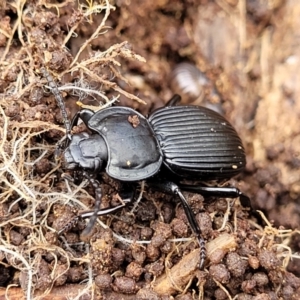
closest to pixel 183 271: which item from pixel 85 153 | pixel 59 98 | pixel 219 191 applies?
pixel 219 191

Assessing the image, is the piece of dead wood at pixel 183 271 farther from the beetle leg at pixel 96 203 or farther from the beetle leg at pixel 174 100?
the beetle leg at pixel 174 100

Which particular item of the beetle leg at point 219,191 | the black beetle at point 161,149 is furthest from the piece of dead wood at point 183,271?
the beetle leg at point 219,191

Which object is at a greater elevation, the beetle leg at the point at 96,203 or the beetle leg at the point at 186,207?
the beetle leg at the point at 96,203

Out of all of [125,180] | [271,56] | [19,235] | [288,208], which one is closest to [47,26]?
[125,180]

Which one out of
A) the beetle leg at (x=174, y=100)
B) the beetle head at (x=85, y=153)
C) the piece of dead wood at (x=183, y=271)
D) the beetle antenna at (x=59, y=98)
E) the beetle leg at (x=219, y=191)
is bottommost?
the piece of dead wood at (x=183, y=271)

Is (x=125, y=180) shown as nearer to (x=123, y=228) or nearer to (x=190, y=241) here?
(x=123, y=228)

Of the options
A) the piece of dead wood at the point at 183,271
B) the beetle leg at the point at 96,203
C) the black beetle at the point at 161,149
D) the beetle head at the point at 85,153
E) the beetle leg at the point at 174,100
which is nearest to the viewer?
the beetle leg at the point at 96,203

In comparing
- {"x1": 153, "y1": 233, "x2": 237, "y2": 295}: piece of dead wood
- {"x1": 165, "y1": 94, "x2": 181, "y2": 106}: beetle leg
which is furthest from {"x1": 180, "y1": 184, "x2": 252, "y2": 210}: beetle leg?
{"x1": 165, "y1": 94, "x2": 181, "y2": 106}: beetle leg
